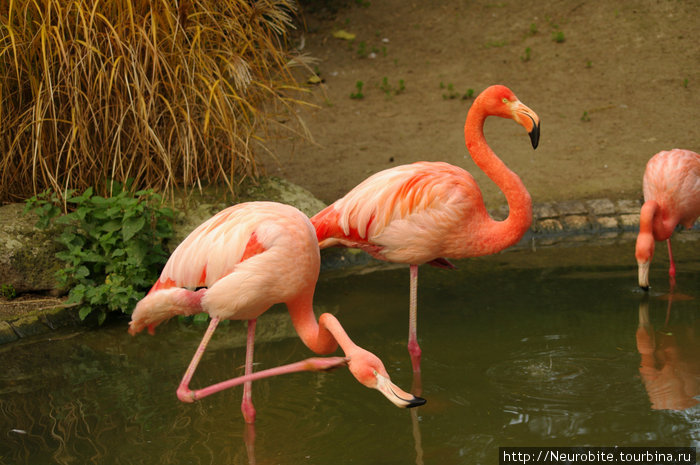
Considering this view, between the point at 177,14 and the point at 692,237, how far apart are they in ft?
13.5

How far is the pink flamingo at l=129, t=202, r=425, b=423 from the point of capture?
10.4 feet

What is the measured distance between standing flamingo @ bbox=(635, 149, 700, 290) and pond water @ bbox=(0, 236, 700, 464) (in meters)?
0.34

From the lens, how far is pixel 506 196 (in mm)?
3744

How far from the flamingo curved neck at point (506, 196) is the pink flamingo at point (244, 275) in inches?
39.4

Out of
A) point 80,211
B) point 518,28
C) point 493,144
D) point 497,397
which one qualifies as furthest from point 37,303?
point 518,28

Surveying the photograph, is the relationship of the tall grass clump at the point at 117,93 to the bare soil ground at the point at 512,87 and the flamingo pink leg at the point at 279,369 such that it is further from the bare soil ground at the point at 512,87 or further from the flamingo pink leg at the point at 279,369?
the flamingo pink leg at the point at 279,369

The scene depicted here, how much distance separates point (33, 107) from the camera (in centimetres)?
471

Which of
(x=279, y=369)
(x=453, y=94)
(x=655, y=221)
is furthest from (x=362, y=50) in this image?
(x=279, y=369)

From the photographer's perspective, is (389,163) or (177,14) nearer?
(177,14)

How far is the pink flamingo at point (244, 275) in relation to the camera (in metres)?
3.16

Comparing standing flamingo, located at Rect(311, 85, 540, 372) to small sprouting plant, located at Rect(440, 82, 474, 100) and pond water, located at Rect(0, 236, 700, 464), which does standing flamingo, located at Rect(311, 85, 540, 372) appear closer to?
pond water, located at Rect(0, 236, 700, 464)

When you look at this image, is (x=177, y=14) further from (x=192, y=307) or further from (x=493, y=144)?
(x=493, y=144)

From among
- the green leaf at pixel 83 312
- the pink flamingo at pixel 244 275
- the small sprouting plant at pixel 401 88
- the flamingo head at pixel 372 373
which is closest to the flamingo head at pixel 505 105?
the pink flamingo at pixel 244 275

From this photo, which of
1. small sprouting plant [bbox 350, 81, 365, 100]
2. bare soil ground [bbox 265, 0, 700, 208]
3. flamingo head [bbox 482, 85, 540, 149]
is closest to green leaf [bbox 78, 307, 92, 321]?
bare soil ground [bbox 265, 0, 700, 208]
